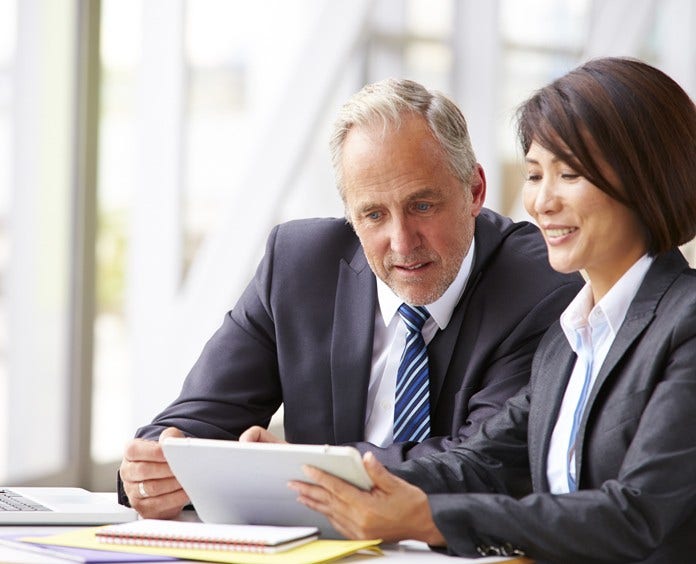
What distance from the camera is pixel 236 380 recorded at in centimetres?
289

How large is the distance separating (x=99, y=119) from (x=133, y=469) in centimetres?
305

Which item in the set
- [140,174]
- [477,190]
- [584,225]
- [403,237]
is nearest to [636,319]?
[584,225]

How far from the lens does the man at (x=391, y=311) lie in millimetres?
2668

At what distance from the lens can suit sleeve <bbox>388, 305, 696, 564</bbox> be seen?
1.95m

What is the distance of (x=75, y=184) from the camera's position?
203 inches

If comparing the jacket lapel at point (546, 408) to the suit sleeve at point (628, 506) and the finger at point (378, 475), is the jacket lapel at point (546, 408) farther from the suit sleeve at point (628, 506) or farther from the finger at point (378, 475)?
the finger at point (378, 475)

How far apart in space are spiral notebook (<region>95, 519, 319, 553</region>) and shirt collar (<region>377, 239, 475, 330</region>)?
827mm

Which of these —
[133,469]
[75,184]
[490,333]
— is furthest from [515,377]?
[75,184]

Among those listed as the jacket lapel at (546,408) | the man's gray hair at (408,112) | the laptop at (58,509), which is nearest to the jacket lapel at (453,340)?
the man's gray hair at (408,112)

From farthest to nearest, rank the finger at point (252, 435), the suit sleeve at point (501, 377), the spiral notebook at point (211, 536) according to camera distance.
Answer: the suit sleeve at point (501, 377), the finger at point (252, 435), the spiral notebook at point (211, 536)

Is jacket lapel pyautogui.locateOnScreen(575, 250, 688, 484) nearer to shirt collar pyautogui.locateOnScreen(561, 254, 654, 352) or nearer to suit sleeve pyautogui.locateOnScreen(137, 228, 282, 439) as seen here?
shirt collar pyautogui.locateOnScreen(561, 254, 654, 352)

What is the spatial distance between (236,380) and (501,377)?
24.6 inches

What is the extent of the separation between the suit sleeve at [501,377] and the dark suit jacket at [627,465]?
27cm

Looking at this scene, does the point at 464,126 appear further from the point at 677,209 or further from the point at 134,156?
the point at 134,156
